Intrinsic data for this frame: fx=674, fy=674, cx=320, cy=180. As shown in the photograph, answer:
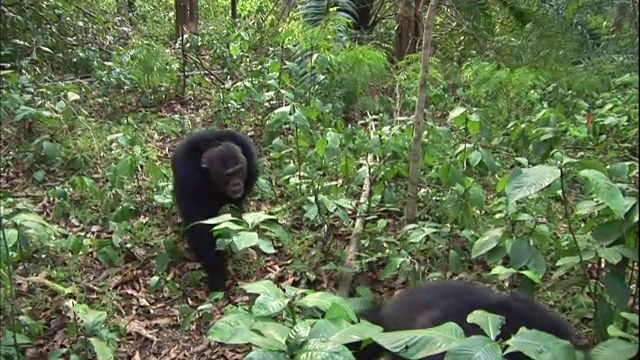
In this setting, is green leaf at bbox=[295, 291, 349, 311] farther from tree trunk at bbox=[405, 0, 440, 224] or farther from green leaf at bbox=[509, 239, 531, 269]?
tree trunk at bbox=[405, 0, 440, 224]

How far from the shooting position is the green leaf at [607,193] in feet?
8.00

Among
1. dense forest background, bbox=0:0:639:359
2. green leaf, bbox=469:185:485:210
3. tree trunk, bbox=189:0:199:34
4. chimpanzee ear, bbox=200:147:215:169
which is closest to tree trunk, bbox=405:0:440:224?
dense forest background, bbox=0:0:639:359

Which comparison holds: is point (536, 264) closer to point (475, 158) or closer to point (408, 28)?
point (475, 158)

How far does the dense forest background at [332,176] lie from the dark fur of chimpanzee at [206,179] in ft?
0.86

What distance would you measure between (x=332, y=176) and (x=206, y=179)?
1118 millimetres

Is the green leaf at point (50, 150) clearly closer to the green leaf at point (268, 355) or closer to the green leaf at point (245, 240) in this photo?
the green leaf at point (245, 240)

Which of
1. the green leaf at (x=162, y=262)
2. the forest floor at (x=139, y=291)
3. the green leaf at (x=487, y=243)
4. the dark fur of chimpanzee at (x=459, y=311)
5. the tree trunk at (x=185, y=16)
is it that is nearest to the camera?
the dark fur of chimpanzee at (x=459, y=311)

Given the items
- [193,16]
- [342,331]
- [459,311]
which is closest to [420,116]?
[459,311]

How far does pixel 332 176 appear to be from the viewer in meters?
5.65

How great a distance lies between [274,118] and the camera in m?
5.12

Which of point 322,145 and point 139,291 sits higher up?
point 322,145

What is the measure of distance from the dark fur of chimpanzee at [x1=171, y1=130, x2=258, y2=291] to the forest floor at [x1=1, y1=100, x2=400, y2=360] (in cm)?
29

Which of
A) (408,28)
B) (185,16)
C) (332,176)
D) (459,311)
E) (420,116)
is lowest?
(459,311)

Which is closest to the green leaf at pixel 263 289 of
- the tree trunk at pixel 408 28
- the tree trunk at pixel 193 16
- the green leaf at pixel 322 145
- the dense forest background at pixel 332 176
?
the dense forest background at pixel 332 176
